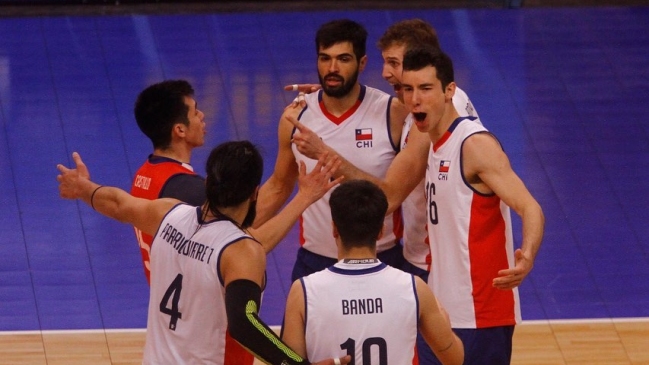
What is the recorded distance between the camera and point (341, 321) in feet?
15.8

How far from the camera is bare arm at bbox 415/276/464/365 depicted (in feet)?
16.0

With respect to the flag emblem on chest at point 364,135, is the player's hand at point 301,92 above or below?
above

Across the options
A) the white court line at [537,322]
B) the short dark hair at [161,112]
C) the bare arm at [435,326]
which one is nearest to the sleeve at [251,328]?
the bare arm at [435,326]

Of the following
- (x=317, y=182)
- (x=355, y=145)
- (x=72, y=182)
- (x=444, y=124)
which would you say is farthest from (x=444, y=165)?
(x=72, y=182)

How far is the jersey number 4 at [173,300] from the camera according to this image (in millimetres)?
5137

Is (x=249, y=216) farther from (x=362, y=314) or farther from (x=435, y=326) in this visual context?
(x=435, y=326)

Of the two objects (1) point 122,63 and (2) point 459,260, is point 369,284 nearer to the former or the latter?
(2) point 459,260

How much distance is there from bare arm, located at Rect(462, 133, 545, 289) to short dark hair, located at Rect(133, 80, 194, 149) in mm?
1479

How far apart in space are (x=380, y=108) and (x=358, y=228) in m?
2.40

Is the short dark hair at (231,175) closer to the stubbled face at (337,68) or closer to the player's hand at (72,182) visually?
the player's hand at (72,182)

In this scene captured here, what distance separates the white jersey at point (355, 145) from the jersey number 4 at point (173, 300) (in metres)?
2.13

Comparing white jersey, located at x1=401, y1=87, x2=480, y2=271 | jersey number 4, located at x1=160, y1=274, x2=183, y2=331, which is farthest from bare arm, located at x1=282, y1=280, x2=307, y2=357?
white jersey, located at x1=401, y1=87, x2=480, y2=271

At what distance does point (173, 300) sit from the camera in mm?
5156

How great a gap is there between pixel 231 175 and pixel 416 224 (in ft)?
7.34
